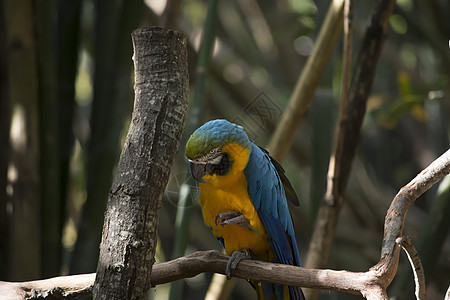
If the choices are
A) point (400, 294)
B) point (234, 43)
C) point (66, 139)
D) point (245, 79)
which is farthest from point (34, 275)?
point (234, 43)

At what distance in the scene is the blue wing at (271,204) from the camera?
52.1 inches

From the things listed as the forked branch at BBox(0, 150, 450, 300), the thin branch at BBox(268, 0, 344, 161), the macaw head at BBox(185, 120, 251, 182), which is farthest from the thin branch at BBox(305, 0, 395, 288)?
the forked branch at BBox(0, 150, 450, 300)

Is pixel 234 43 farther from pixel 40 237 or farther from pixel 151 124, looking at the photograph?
pixel 151 124

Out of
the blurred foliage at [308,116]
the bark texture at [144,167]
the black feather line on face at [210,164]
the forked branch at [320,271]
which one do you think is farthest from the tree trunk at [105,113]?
the bark texture at [144,167]

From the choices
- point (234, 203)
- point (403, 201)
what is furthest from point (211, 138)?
point (403, 201)

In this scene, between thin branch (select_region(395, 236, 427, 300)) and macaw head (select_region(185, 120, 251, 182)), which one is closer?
thin branch (select_region(395, 236, 427, 300))

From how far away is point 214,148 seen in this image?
118 cm

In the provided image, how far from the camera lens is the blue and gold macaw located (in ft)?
3.95

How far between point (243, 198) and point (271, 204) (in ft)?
0.28

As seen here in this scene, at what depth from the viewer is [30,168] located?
1739mm

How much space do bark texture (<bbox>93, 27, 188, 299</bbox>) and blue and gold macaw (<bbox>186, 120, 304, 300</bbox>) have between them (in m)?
0.28

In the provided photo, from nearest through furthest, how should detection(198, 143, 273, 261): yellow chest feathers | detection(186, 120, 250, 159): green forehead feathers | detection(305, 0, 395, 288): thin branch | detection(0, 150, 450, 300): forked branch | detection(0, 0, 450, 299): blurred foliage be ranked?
detection(0, 150, 450, 300): forked branch → detection(186, 120, 250, 159): green forehead feathers → detection(198, 143, 273, 261): yellow chest feathers → detection(305, 0, 395, 288): thin branch → detection(0, 0, 450, 299): blurred foliage

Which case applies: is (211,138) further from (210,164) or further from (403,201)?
(403,201)

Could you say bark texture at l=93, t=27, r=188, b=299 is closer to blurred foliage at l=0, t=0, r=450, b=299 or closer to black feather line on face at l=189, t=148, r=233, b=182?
black feather line on face at l=189, t=148, r=233, b=182
